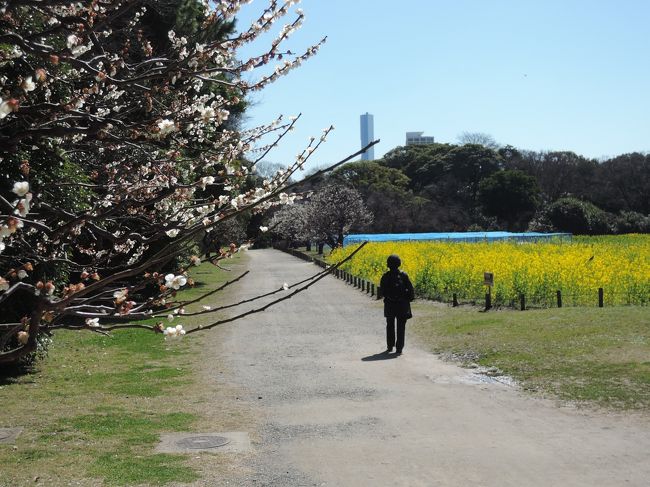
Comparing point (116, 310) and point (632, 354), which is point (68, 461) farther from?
point (632, 354)

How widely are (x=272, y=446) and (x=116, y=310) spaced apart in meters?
4.27

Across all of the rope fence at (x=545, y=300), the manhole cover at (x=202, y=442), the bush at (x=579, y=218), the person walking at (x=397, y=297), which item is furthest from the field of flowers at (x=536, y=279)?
the bush at (x=579, y=218)

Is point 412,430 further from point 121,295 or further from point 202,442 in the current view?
point 121,295

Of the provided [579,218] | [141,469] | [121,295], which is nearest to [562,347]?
[141,469]

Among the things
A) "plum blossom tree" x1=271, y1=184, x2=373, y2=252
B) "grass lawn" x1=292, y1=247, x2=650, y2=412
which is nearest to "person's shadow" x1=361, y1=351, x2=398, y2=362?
"grass lawn" x1=292, y1=247, x2=650, y2=412

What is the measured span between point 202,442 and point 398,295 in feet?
19.2

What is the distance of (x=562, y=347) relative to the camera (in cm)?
1246

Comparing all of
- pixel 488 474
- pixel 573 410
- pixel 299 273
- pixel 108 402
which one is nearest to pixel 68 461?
pixel 108 402

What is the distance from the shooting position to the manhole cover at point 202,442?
736 cm

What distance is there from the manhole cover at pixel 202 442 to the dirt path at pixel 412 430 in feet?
1.17

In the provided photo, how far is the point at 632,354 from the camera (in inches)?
450

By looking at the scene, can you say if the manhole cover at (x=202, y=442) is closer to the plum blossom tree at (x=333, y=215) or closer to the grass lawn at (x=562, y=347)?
the grass lawn at (x=562, y=347)

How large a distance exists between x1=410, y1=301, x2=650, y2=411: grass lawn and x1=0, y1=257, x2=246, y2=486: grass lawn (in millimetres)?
4311

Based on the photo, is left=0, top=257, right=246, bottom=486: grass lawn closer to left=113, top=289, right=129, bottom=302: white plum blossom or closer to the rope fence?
left=113, top=289, right=129, bottom=302: white plum blossom
